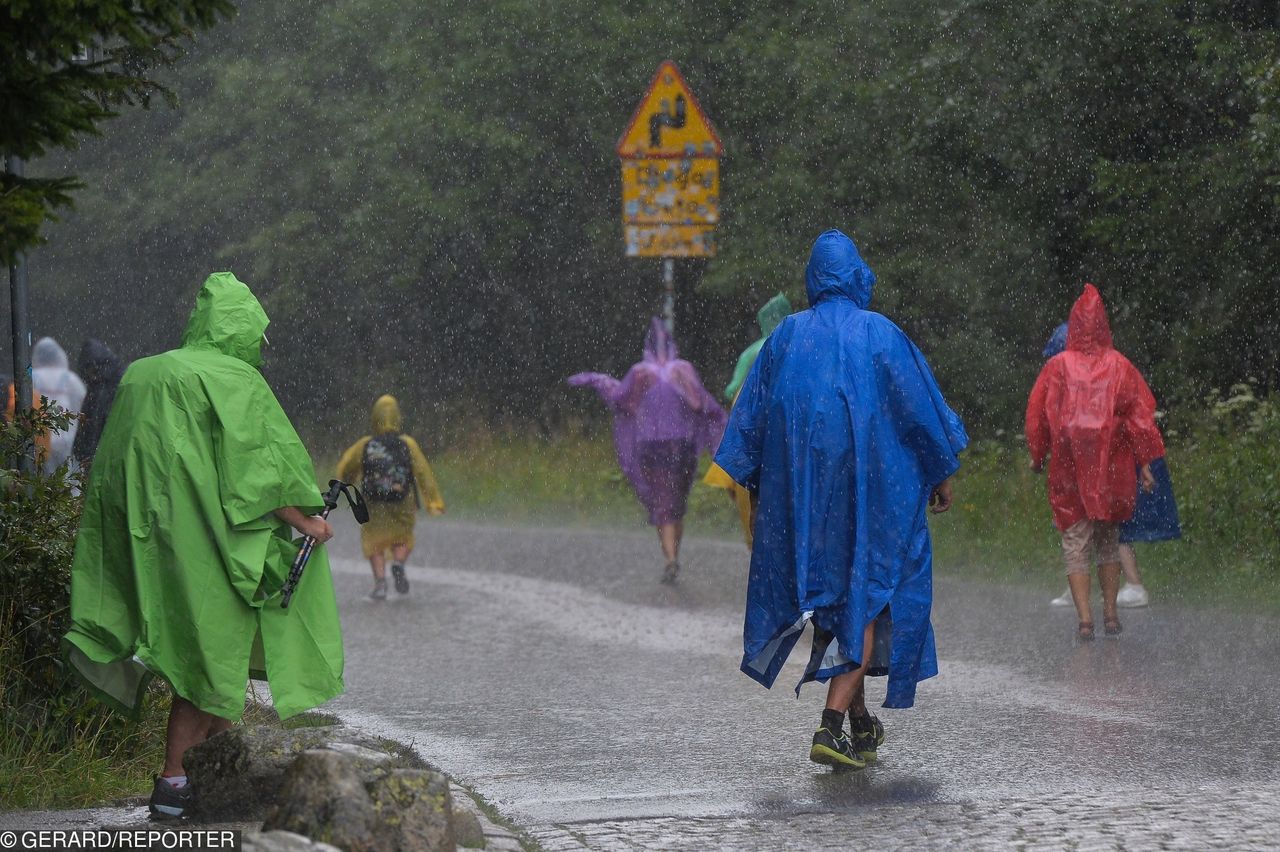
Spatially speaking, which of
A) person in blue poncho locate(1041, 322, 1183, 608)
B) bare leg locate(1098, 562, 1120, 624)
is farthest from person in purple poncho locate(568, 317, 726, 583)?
bare leg locate(1098, 562, 1120, 624)

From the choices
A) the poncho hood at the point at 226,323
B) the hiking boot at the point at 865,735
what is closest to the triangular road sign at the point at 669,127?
the hiking boot at the point at 865,735

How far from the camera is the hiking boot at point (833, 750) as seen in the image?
7012mm

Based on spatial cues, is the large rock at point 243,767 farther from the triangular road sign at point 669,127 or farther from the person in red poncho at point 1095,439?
the triangular road sign at point 669,127

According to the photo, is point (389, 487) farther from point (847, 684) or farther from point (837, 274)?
point (847, 684)

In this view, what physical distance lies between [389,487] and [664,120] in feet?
13.8

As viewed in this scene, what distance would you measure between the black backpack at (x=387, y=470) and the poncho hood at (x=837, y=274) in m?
7.87

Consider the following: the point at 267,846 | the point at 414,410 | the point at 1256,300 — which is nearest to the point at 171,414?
the point at 267,846

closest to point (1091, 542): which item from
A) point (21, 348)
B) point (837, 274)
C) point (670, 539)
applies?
point (670, 539)

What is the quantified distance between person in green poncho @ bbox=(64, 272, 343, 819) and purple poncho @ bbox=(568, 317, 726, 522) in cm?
864

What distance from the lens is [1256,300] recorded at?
56.8 feet

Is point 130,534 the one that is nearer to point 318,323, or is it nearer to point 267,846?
point 267,846

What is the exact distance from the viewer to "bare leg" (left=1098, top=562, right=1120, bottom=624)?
11.0 m

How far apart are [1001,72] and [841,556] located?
42.2 feet

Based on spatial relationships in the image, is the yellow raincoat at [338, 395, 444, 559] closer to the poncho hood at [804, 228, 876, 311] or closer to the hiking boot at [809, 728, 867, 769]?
the poncho hood at [804, 228, 876, 311]
